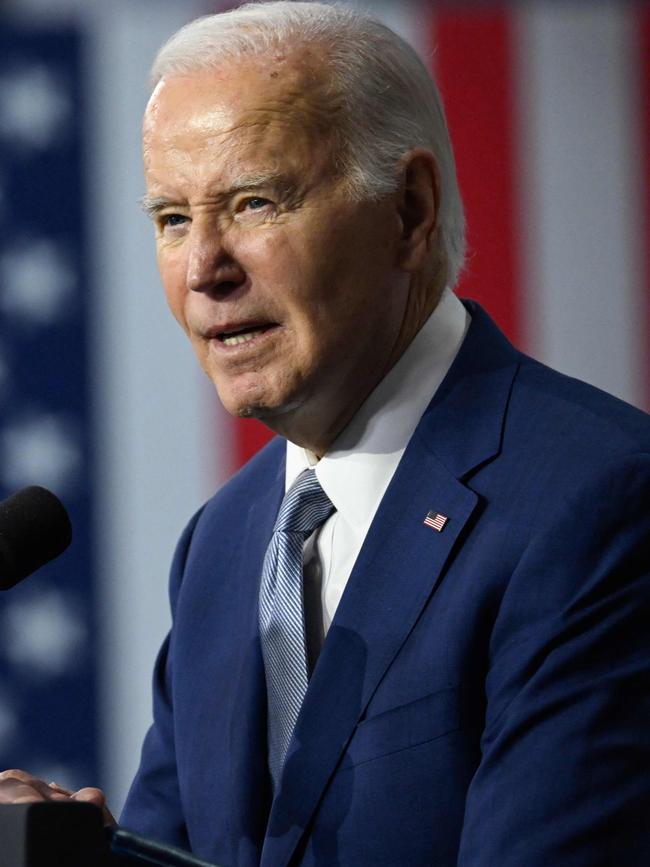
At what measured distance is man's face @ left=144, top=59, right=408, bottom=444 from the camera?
1.50 meters

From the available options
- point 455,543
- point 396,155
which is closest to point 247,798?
point 455,543

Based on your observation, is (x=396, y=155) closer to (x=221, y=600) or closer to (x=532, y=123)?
(x=221, y=600)

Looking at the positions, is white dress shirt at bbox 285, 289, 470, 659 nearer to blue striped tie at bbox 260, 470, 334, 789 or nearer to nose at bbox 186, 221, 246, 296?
blue striped tie at bbox 260, 470, 334, 789

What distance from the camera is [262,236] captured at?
4.94 feet

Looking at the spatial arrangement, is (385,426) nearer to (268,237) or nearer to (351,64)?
(268,237)

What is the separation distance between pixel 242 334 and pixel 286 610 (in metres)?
0.31

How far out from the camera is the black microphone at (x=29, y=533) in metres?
1.24

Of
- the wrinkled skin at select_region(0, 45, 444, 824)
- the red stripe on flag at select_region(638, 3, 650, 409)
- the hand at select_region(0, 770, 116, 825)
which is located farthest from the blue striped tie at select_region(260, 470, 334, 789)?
the red stripe on flag at select_region(638, 3, 650, 409)

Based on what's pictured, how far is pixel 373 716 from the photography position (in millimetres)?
1398

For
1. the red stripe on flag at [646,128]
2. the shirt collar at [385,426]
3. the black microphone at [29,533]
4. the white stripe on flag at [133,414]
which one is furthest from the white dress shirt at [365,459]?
the red stripe on flag at [646,128]

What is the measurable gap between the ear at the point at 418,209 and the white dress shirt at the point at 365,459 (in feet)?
0.27

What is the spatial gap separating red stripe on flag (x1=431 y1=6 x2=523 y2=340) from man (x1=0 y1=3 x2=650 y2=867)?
1.71 meters

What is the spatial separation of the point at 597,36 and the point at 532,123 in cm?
28

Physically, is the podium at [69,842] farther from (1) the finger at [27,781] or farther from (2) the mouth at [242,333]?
(2) the mouth at [242,333]
